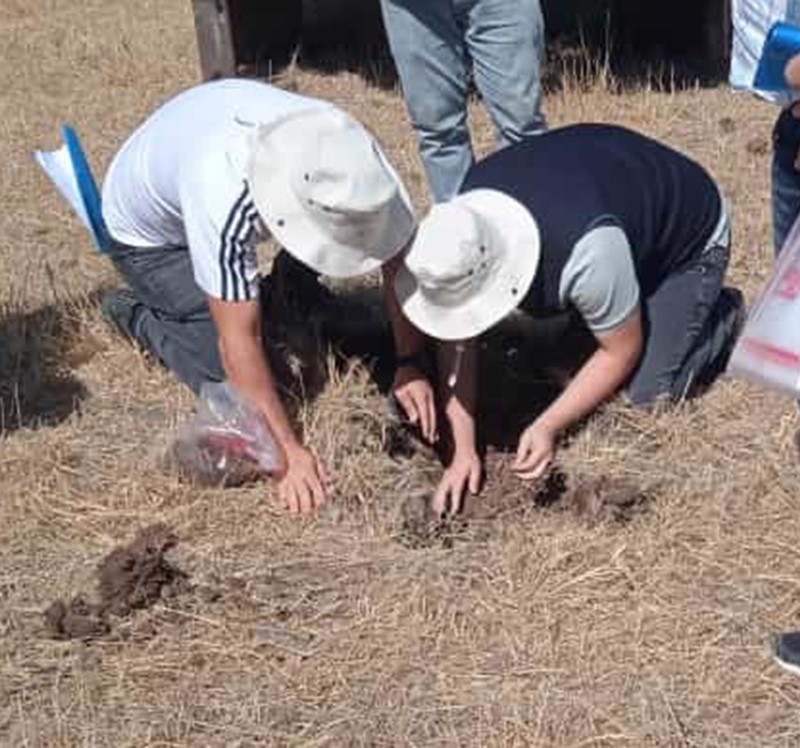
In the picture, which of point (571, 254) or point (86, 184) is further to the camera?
point (86, 184)

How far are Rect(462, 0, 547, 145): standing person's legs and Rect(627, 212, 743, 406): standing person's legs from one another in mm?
755

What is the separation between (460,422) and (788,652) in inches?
39.9

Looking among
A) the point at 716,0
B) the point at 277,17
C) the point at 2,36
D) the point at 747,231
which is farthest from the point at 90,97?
the point at 747,231

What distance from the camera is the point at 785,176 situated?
9.72 ft

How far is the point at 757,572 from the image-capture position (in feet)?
10.5

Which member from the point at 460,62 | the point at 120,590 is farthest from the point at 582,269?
the point at 460,62

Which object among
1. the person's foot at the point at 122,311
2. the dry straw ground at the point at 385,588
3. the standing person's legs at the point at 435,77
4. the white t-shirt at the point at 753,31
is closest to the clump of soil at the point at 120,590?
the dry straw ground at the point at 385,588

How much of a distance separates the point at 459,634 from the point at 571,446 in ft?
2.57

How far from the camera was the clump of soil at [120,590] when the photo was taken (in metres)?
3.20

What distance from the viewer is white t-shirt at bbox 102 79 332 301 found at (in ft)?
11.2

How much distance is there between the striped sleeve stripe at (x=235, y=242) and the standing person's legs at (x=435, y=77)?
1.22 m

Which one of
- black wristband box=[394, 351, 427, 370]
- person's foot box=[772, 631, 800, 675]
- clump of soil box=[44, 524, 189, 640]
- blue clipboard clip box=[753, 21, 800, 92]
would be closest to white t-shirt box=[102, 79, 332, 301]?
black wristband box=[394, 351, 427, 370]

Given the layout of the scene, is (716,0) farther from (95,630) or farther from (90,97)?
(95,630)

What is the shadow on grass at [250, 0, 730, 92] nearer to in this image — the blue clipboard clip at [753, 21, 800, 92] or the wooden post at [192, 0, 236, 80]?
the wooden post at [192, 0, 236, 80]
